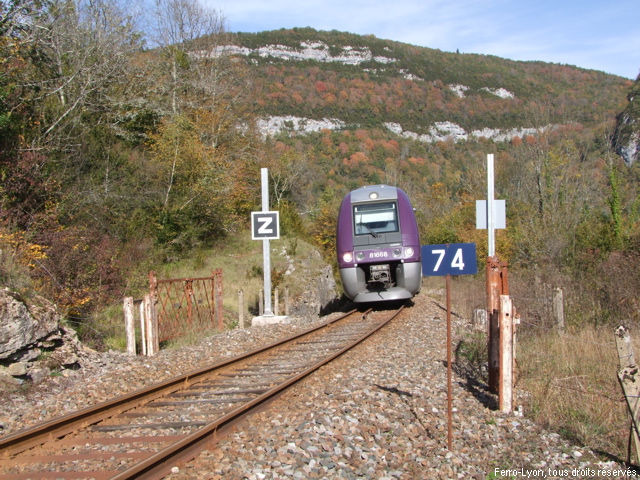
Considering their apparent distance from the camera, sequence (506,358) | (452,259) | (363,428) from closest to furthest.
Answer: (363,428) → (452,259) → (506,358)

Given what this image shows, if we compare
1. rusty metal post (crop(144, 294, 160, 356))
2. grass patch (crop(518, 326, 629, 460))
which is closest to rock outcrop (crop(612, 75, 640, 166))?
grass patch (crop(518, 326, 629, 460))

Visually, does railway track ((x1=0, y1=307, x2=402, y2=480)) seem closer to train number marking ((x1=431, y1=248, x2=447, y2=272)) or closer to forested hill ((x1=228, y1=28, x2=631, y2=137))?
train number marking ((x1=431, y1=248, x2=447, y2=272))

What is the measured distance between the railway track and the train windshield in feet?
21.4

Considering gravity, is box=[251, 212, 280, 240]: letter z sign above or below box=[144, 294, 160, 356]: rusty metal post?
above

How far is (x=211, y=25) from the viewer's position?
33031 mm

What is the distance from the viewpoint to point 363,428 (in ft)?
17.4

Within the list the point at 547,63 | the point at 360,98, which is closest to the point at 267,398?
the point at 360,98

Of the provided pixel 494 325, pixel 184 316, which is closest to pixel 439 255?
pixel 494 325

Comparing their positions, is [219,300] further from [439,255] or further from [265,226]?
[439,255]

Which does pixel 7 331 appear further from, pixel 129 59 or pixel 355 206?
pixel 129 59

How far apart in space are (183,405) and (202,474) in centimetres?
209

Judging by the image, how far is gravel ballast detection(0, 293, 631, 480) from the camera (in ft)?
15.0

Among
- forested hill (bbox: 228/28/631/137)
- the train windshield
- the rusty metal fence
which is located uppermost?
forested hill (bbox: 228/28/631/137)

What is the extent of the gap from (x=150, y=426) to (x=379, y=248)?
9644mm
